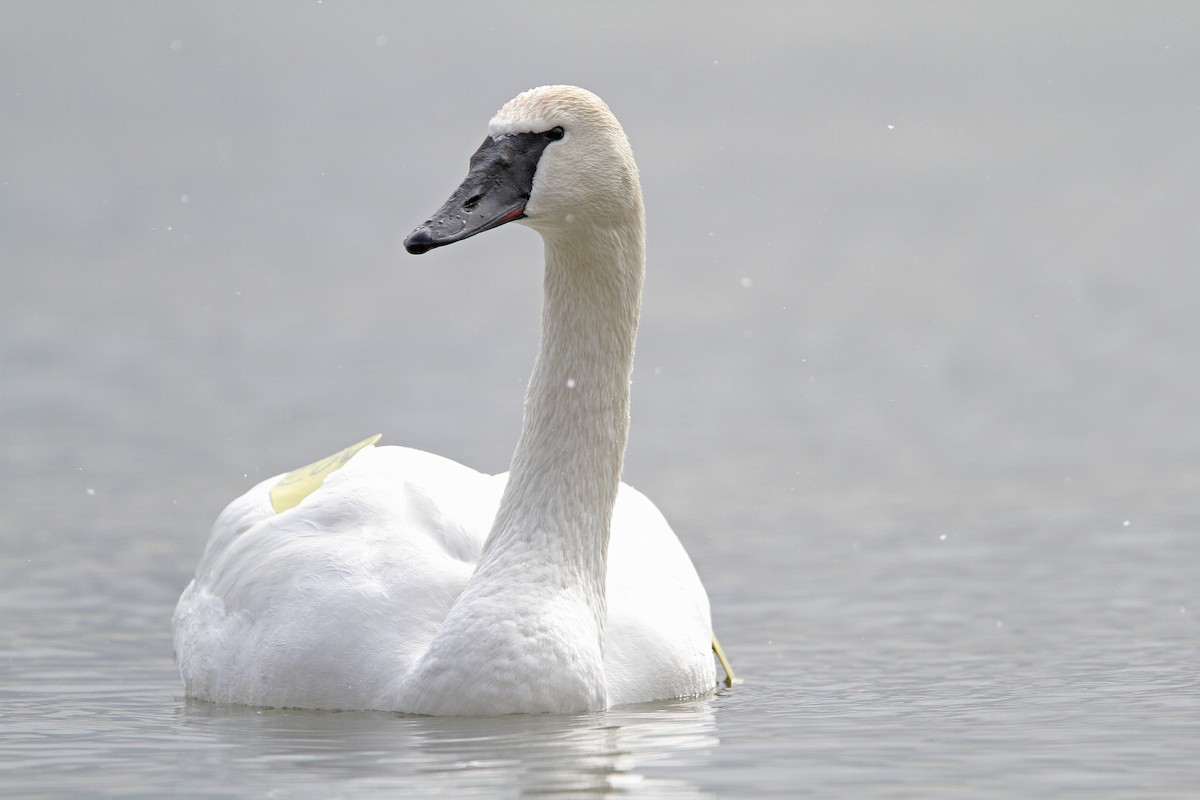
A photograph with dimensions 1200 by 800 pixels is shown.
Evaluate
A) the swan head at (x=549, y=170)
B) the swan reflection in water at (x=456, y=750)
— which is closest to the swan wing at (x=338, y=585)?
the swan reflection in water at (x=456, y=750)

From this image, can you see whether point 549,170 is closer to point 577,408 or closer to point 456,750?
point 577,408

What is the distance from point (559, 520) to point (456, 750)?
121 cm

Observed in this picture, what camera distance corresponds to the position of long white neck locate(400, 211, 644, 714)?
713cm

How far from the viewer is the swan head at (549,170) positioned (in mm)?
7289

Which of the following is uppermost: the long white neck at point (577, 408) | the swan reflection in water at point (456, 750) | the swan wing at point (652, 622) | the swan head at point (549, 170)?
the swan head at point (549, 170)

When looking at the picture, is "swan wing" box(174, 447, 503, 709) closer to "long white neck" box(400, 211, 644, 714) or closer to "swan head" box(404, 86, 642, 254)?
"long white neck" box(400, 211, 644, 714)

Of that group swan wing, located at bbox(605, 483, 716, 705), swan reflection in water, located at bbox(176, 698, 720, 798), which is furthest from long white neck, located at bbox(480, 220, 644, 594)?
swan reflection in water, located at bbox(176, 698, 720, 798)

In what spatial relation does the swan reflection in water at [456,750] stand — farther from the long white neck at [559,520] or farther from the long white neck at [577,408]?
the long white neck at [577,408]

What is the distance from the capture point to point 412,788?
615 centimetres

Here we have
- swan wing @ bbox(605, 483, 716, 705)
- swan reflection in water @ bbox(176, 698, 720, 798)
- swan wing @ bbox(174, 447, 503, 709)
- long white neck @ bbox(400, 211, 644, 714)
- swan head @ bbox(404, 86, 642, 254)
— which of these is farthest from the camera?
swan wing @ bbox(605, 483, 716, 705)

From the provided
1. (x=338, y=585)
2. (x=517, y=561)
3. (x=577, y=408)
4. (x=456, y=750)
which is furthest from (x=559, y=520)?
(x=456, y=750)

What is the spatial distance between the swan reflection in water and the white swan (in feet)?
0.38

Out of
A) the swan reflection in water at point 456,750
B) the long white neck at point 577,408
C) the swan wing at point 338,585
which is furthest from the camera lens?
the long white neck at point 577,408

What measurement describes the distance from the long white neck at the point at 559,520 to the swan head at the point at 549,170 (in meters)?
0.12
